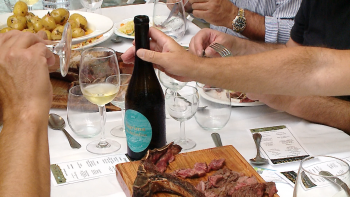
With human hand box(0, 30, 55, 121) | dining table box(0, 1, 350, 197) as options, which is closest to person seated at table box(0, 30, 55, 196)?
human hand box(0, 30, 55, 121)

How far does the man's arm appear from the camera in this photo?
133 centimetres

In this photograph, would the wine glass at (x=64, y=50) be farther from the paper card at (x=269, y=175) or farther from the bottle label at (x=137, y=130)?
the paper card at (x=269, y=175)

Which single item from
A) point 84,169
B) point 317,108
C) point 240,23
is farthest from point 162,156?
point 240,23

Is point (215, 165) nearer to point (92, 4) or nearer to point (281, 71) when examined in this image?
point (281, 71)

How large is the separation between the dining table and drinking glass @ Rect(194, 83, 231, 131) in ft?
0.10

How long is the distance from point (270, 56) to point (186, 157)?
380mm

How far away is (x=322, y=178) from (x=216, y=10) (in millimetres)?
1655

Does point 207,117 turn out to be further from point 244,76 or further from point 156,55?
point 156,55

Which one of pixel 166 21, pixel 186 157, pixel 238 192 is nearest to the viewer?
pixel 238 192

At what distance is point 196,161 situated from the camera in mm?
1113

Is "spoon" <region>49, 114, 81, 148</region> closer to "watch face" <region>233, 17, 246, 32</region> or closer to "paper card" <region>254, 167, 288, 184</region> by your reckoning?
"paper card" <region>254, 167, 288, 184</region>

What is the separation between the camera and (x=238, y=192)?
948 mm

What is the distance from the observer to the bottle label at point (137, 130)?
3.57 feet

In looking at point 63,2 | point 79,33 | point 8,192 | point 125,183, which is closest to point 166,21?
point 79,33
